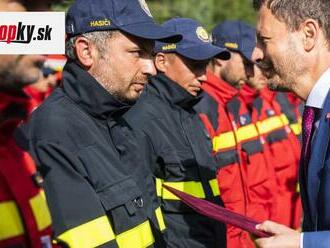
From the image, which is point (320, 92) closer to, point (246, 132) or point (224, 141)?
point (224, 141)

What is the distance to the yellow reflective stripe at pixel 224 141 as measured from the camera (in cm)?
598

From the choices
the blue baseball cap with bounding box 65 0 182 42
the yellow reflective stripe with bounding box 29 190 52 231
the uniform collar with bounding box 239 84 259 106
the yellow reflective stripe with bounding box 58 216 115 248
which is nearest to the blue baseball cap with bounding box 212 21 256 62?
the uniform collar with bounding box 239 84 259 106

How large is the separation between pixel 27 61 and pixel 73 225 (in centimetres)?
67

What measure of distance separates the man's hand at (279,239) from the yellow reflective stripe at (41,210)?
2.87ft

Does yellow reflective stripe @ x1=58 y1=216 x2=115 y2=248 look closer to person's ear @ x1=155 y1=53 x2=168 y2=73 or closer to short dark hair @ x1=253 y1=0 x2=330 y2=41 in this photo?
short dark hair @ x1=253 y1=0 x2=330 y2=41

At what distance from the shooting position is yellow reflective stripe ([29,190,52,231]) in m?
3.23

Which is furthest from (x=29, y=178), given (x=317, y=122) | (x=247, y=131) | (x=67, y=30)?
(x=247, y=131)

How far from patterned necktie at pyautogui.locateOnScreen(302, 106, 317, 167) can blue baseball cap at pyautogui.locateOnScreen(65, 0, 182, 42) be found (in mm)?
703

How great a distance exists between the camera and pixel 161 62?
5109 millimetres

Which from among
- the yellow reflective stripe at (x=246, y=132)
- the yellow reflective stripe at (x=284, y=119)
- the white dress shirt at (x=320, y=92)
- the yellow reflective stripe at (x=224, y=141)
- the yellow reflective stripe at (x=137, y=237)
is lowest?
the yellow reflective stripe at (x=284, y=119)

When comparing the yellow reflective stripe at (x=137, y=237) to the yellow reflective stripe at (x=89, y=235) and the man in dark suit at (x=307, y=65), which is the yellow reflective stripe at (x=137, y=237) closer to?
the yellow reflective stripe at (x=89, y=235)

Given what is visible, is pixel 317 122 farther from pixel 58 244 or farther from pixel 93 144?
pixel 58 244

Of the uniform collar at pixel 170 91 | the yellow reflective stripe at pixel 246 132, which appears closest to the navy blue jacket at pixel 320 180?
the uniform collar at pixel 170 91

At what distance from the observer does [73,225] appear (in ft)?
10.1
